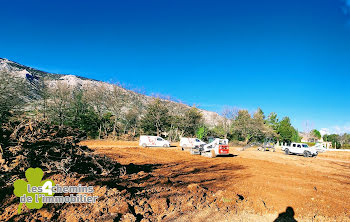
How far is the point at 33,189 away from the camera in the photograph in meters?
4.49

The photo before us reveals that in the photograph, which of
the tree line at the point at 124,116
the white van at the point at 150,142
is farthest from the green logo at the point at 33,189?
the tree line at the point at 124,116

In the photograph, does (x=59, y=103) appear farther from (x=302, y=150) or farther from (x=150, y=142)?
(x=302, y=150)

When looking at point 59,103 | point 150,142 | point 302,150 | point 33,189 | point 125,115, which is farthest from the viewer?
point 125,115

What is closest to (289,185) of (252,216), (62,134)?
(252,216)

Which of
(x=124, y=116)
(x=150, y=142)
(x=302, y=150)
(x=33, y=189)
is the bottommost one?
(x=150, y=142)

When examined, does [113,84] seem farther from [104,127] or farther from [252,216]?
[252,216]

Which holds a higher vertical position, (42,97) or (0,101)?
(42,97)

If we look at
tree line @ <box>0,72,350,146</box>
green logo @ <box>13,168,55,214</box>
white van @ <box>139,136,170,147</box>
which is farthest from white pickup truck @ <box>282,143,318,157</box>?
green logo @ <box>13,168,55,214</box>

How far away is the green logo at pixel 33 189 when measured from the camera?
12.9 ft

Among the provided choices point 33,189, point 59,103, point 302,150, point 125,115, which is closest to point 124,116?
point 125,115

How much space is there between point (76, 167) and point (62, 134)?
1.47m

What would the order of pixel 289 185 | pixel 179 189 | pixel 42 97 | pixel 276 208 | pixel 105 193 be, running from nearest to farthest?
1. pixel 105 193
2. pixel 276 208
3. pixel 179 189
4. pixel 289 185
5. pixel 42 97

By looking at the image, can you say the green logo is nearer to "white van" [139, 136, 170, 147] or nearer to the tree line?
"white van" [139, 136, 170, 147]

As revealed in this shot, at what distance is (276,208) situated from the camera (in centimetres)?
535
